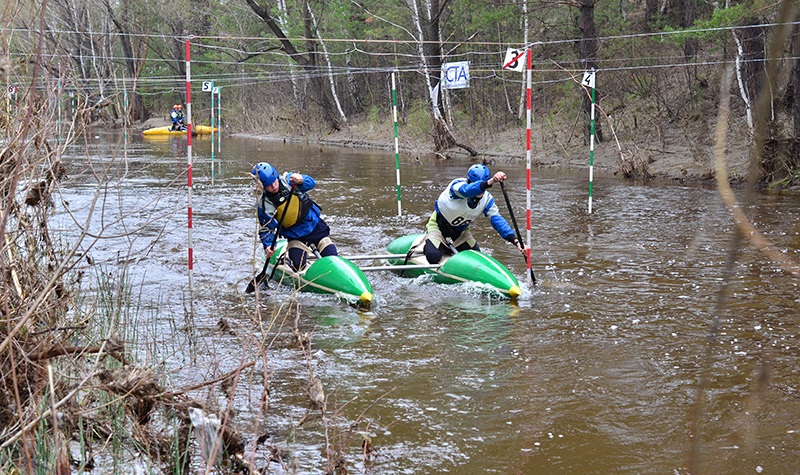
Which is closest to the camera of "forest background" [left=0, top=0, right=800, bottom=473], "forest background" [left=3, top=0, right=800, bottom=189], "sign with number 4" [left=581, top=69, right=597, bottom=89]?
"forest background" [left=0, top=0, right=800, bottom=473]

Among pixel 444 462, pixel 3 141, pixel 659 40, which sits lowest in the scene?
pixel 444 462

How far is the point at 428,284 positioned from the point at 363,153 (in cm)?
1896

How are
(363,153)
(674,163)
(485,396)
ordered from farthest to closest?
(363,153)
(674,163)
(485,396)

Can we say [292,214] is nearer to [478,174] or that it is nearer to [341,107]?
[478,174]

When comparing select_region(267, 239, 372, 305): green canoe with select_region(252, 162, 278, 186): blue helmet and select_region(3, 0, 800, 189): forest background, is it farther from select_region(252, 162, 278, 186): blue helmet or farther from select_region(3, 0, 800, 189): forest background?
select_region(3, 0, 800, 189): forest background

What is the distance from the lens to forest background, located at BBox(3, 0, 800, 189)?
1112 cm

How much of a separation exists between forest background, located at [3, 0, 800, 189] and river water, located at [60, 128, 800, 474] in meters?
1.60

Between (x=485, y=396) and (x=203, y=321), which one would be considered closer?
(x=485, y=396)

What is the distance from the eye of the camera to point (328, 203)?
14812 mm

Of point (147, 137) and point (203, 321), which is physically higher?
point (147, 137)

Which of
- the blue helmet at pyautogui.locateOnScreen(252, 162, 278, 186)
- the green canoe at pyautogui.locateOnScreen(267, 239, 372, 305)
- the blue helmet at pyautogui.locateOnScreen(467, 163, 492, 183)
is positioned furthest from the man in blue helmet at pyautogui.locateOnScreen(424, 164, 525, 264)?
the blue helmet at pyautogui.locateOnScreen(252, 162, 278, 186)

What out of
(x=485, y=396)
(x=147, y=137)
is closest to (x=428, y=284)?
(x=485, y=396)

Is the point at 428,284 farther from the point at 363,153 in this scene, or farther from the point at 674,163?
the point at 363,153

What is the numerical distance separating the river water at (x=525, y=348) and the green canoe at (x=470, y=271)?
153mm
